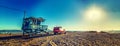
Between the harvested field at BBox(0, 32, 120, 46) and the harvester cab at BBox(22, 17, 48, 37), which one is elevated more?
the harvester cab at BBox(22, 17, 48, 37)

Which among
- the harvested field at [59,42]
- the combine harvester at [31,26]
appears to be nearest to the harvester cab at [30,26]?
the combine harvester at [31,26]

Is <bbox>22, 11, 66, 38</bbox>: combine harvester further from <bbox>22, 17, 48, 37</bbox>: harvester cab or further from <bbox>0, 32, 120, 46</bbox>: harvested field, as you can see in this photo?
<bbox>0, 32, 120, 46</bbox>: harvested field

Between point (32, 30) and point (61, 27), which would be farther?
point (61, 27)

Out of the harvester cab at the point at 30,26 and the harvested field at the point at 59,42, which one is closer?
the harvested field at the point at 59,42

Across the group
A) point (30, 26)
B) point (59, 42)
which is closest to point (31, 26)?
point (30, 26)

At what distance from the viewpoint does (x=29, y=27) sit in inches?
1278

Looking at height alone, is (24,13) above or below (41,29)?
above

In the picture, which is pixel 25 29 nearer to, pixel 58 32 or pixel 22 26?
pixel 22 26

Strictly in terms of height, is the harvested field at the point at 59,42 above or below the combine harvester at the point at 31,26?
below

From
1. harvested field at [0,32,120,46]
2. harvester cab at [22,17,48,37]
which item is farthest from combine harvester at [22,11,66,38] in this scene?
harvested field at [0,32,120,46]

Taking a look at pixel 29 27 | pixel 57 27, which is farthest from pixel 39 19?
pixel 57 27

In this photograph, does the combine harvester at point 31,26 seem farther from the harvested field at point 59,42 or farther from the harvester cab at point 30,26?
the harvested field at point 59,42

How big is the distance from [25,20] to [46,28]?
796cm

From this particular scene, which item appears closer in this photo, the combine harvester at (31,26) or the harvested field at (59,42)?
the harvested field at (59,42)
